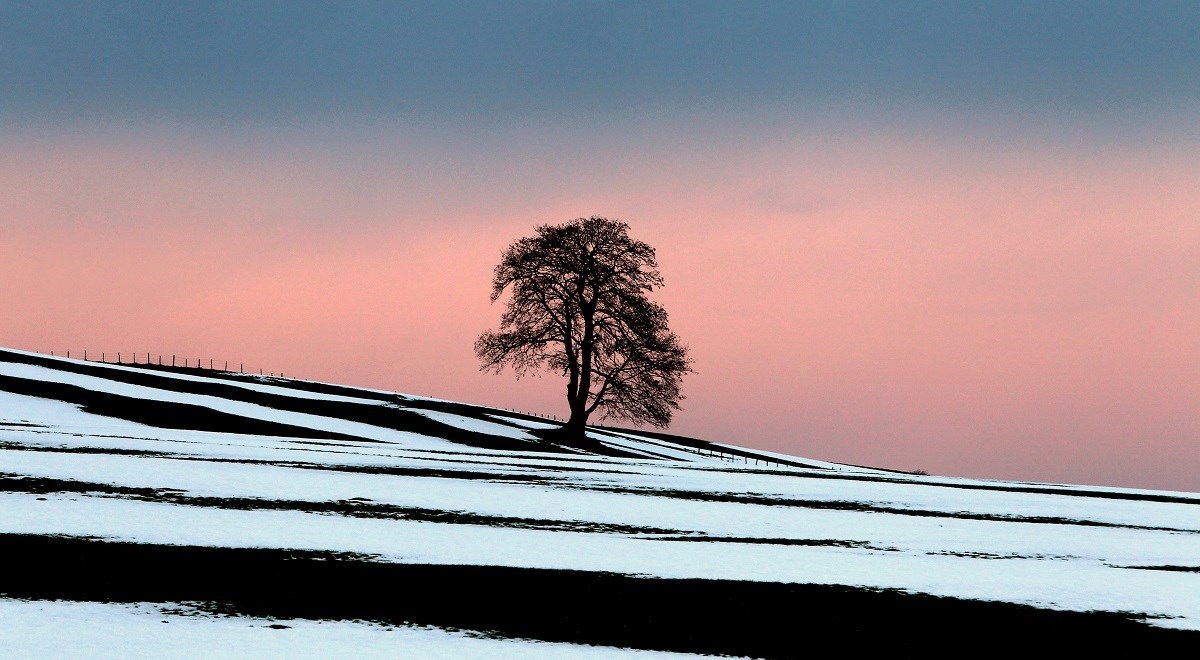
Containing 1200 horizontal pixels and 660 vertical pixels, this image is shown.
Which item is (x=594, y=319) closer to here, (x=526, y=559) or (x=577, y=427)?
(x=577, y=427)

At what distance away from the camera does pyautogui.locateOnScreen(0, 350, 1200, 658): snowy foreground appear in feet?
53.1

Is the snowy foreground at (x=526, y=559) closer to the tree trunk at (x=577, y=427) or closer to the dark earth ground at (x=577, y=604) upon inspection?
the dark earth ground at (x=577, y=604)

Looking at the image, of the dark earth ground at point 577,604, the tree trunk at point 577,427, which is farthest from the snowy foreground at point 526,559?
the tree trunk at point 577,427

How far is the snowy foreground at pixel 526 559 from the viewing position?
1619 centimetres

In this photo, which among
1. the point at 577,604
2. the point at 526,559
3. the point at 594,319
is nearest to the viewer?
the point at 577,604

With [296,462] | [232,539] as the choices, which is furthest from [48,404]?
[232,539]

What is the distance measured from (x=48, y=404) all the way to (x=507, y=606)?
44287mm

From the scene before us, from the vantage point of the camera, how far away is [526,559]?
2161cm

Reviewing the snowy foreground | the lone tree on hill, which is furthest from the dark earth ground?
the lone tree on hill

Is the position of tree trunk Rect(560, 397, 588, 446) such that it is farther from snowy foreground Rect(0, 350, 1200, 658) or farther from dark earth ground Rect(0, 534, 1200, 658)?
dark earth ground Rect(0, 534, 1200, 658)

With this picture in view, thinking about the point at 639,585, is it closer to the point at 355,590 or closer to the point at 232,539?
the point at 355,590

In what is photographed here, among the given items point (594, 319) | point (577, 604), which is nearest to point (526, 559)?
point (577, 604)

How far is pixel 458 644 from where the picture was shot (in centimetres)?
1536

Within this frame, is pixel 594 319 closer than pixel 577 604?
No
